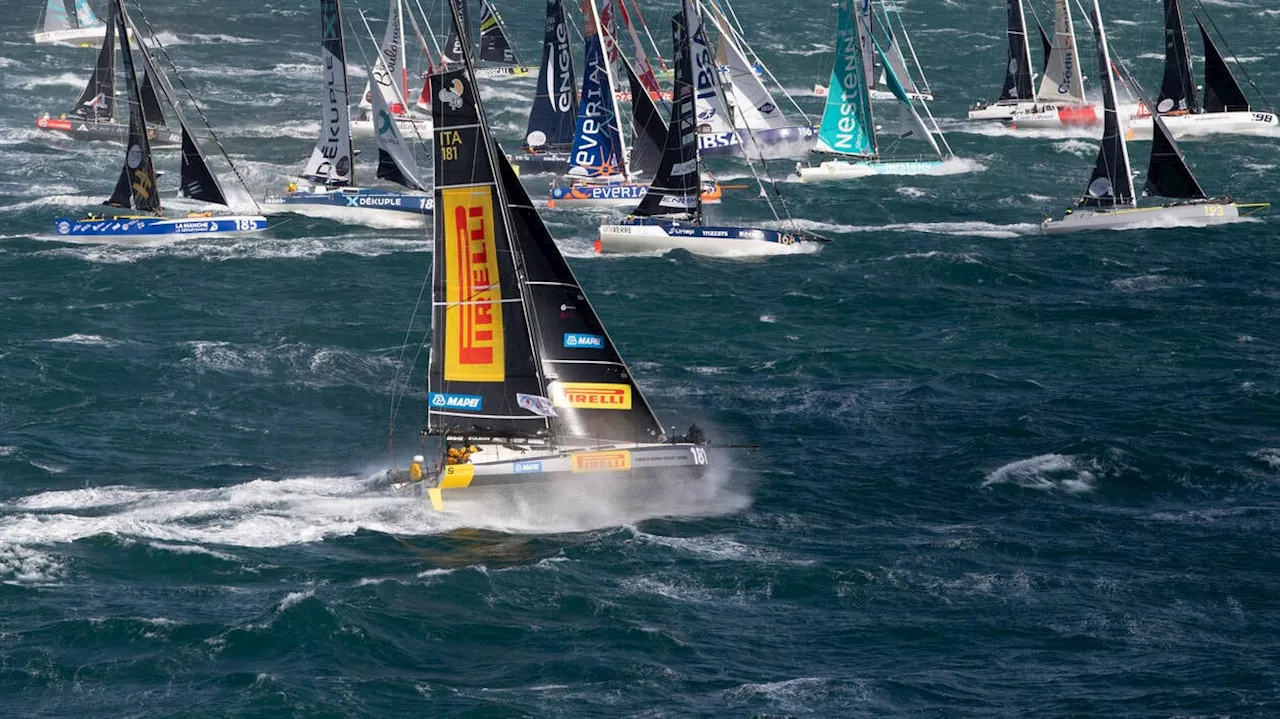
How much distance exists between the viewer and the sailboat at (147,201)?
79062mm

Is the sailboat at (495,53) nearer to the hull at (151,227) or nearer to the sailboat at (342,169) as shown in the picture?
the sailboat at (342,169)

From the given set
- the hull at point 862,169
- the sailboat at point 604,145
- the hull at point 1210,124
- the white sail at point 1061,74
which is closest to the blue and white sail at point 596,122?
the sailboat at point 604,145

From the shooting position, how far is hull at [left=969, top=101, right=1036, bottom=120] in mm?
113250

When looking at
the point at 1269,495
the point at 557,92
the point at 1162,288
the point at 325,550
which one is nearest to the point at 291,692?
the point at 325,550

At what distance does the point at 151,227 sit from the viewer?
79688mm

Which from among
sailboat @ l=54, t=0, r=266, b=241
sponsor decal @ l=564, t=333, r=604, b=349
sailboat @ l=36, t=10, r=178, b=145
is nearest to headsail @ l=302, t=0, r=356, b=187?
sailboat @ l=54, t=0, r=266, b=241

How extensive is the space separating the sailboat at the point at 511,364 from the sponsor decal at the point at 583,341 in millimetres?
27

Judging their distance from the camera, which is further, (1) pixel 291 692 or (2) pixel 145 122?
(2) pixel 145 122

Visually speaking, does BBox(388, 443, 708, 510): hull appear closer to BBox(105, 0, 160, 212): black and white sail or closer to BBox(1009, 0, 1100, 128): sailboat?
BBox(105, 0, 160, 212): black and white sail

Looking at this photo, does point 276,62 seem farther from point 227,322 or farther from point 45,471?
point 45,471

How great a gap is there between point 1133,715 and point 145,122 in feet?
192

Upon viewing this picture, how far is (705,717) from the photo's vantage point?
35.2m

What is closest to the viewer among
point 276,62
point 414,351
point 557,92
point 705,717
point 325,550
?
point 705,717

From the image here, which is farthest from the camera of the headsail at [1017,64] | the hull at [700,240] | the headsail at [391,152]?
the headsail at [1017,64]
